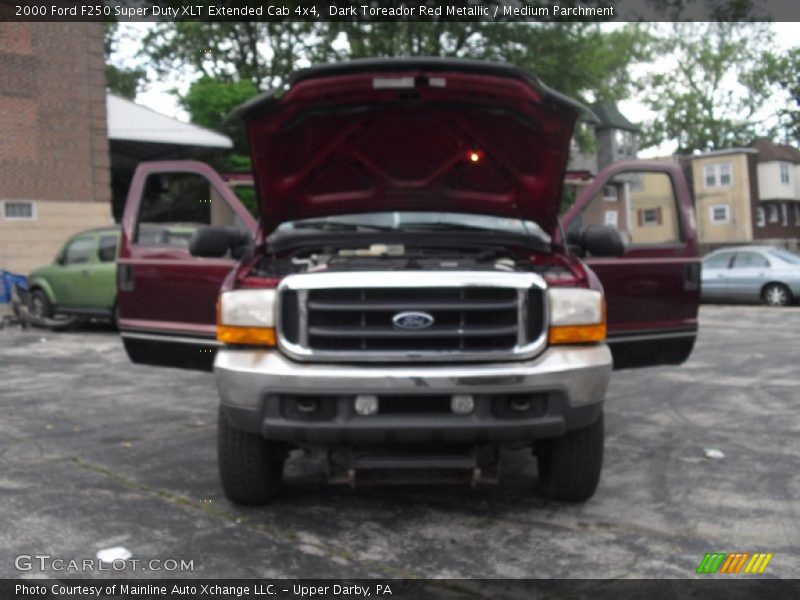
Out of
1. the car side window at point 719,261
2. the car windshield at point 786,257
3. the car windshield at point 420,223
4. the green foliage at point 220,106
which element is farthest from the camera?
the green foliage at point 220,106

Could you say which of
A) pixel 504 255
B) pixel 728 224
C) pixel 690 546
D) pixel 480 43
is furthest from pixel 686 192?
pixel 728 224

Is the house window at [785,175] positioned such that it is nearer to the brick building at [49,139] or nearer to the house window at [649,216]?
the house window at [649,216]

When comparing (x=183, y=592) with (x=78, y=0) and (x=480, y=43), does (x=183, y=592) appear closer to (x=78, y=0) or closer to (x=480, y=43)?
(x=78, y=0)

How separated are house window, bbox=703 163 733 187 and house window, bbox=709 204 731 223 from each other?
1.33m

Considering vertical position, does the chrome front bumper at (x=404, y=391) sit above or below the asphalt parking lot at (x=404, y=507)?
above

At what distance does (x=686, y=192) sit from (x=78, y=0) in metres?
19.6

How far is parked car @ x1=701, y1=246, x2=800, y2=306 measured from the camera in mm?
17828

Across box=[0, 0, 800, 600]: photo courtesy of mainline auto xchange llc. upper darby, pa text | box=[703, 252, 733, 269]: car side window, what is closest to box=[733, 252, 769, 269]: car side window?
box=[703, 252, 733, 269]: car side window

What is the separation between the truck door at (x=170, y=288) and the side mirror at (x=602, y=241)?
211 centimetres

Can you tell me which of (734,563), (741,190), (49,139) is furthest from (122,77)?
(734,563)

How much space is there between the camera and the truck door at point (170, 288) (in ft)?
16.9

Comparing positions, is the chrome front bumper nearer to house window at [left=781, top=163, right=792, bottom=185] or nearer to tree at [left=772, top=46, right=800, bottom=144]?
tree at [left=772, top=46, right=800, bottom=144]

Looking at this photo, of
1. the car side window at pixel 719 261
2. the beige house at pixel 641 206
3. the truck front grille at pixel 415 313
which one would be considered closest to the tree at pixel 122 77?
the beige house at pixel 641 206

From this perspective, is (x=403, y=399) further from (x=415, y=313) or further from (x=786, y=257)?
(x=786, y=257)
